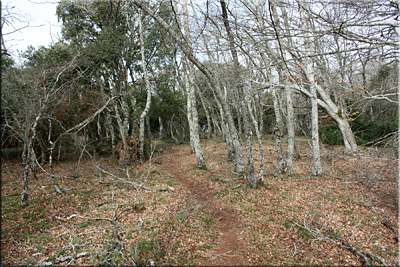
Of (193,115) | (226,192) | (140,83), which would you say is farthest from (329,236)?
(140,83)

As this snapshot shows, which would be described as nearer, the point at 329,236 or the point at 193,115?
the point at 329,236

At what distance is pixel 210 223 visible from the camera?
20.1ft

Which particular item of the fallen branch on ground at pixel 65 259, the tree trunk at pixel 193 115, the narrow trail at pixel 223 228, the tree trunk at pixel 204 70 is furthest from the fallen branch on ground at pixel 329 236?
the tree trunk at pixel 193 115

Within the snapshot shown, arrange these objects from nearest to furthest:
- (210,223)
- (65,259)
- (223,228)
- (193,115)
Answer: (65,259)
(223,228)
(210,223)
(193,115)

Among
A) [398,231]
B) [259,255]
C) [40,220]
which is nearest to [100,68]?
[40,220]

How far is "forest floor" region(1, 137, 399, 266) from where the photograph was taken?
4383 millimetres

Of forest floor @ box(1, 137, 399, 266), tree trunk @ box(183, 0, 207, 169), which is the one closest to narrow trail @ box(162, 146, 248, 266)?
forest floor @ box(1, 137, 399, 266)

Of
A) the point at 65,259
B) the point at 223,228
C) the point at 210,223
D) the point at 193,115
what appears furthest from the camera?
the point at 193,115

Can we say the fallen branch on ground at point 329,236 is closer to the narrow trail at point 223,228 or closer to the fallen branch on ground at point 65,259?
the narrow trail at point 223,228

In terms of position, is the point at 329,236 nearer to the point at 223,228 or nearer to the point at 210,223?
the point at 223,228

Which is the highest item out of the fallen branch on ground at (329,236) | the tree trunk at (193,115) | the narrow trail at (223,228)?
the tree trunk at (193,115)

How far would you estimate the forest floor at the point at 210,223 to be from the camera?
438 centimetres

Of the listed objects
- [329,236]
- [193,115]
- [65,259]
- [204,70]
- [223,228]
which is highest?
[204,70]

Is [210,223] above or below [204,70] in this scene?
below
